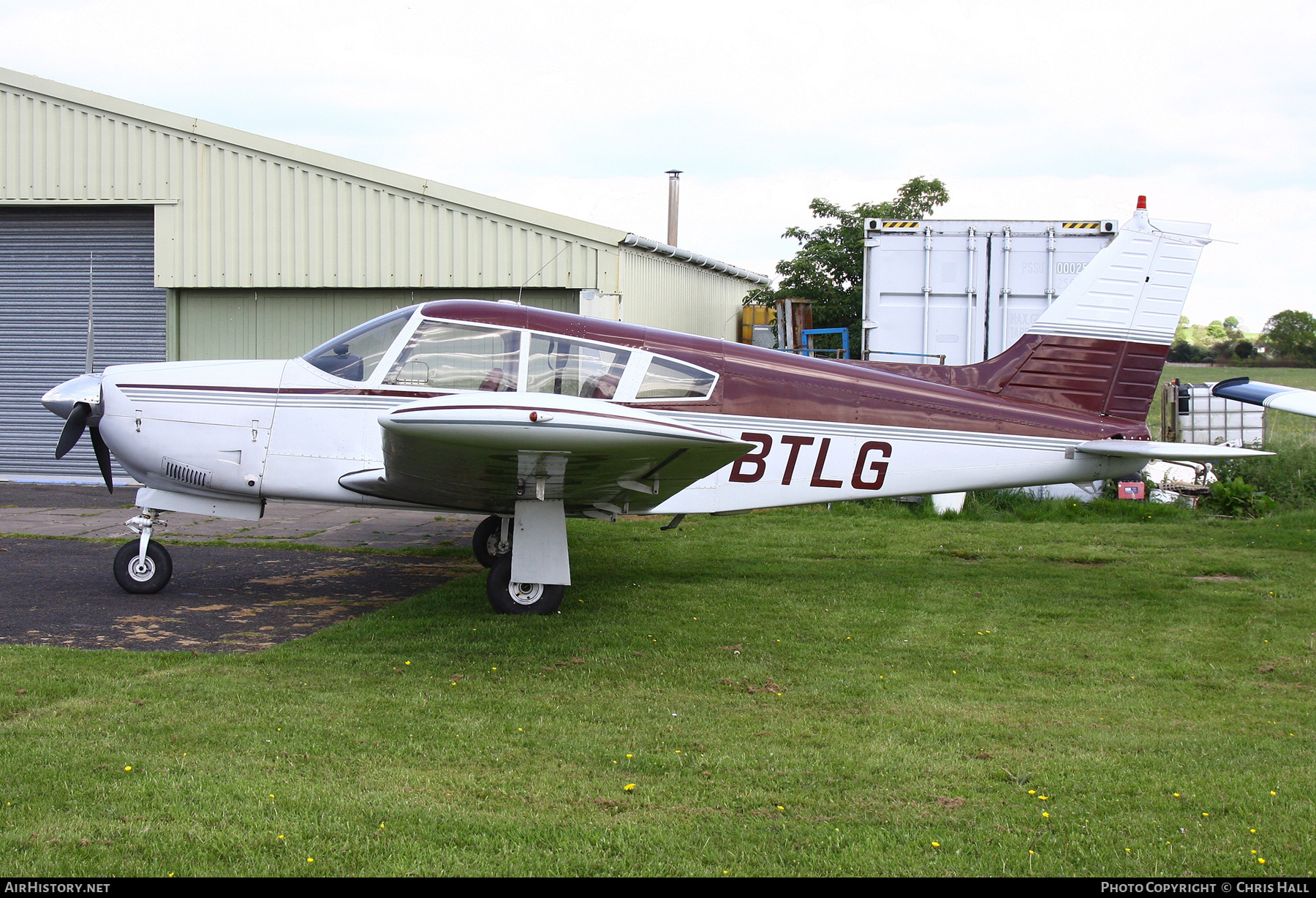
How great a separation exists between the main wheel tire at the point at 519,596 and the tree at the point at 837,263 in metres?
11.5

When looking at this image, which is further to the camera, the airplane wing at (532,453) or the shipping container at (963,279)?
the shipping container at (963,279)

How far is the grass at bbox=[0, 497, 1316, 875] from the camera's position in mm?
3205

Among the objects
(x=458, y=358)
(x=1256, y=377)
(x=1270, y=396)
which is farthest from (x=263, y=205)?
(x=1256, y=377)

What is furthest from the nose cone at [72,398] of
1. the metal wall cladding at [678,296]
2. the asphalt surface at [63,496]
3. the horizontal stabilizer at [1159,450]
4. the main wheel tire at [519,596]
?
the metal wall cladding at [678,296]

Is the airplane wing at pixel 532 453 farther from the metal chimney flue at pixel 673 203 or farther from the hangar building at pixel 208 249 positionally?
the metal chimney flue at pixel 673 203

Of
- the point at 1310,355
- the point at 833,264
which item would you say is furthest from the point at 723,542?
the point at 1310,355

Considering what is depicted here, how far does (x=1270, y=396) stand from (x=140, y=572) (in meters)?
10.4

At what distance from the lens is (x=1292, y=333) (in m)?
48.9

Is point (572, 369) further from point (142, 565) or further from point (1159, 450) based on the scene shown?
point (1159, 450)

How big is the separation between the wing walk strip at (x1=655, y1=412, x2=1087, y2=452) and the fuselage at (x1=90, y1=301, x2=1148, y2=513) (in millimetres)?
11

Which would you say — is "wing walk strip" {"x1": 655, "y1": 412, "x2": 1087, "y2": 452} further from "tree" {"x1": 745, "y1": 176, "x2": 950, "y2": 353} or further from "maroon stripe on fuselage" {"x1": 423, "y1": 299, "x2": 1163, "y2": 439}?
"tree" {"x1": 745, "y1": 176, "x2": 950, "y2": 353}

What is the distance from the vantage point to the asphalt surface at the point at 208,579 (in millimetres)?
6207

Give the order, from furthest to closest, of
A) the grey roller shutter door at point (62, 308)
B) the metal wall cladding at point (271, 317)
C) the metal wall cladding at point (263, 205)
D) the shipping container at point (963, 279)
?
the grey roller shutter door at point (62, 308), the metal wall cladding at point (271, 317), the metal wall cladding at point (263, 205), the shipping container at point (963, 279)

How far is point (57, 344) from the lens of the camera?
547 inches
